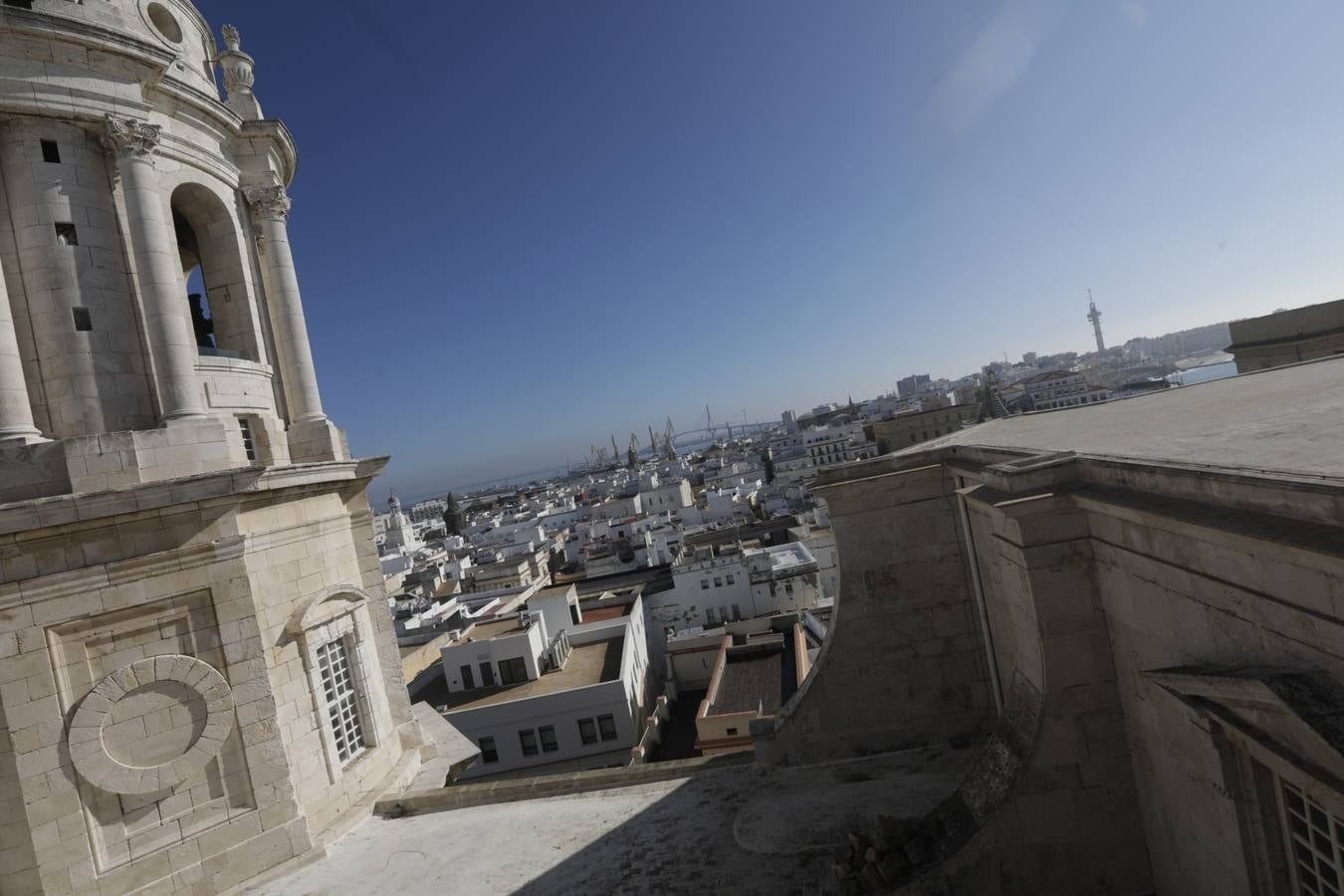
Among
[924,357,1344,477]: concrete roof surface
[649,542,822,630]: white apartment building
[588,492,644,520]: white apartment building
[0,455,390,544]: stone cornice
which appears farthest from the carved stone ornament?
[588,492,644,520]: white apartment building

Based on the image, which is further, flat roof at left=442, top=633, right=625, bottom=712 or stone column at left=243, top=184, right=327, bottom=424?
flat roof at left=442, top=633, right=625, bottom=712

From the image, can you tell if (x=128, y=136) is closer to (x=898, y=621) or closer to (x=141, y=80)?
(x=141, y=80)

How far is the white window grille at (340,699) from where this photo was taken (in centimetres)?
1097

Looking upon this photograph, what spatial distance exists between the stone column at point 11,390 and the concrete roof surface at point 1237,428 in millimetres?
12213

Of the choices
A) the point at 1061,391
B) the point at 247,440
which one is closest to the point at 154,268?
the point at 247,440

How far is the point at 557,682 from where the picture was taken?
2698 centimetres

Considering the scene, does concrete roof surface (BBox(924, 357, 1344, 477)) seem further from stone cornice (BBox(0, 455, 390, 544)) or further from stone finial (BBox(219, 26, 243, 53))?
stone finial (BBox(219, 26, 243, 53))

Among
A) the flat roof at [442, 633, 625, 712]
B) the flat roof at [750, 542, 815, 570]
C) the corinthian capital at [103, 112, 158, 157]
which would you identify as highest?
the corinthian capital at [103, 112, 158, 157]

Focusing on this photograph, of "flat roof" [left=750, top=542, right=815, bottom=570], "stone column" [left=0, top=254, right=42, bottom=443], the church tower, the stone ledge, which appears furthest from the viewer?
"flat roof" [left=750, top=542, right=815, bottom=570]

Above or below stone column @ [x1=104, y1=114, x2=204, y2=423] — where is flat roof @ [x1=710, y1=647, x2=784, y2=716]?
below

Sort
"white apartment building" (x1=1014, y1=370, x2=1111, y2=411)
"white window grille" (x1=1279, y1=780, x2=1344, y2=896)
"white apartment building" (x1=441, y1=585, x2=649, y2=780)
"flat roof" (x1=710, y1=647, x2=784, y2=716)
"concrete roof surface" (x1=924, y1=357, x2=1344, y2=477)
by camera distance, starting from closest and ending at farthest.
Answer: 1. "white window grille" (x1=1279, y1=780, x2=1344, y2=896)
2. "concrete roof surface" (x1=924, y1=357, x2=1344, y2=477)
3. "flat roof" (x1=710, y1=647, x2=784, y2=716)
4. "white apartment building" (x1=441, y1=585, x2=649, y2=780)
5. "white apartment building" (x1=1014, y1=370, x2=1111, y2=411)

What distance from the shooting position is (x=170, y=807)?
29.5ft

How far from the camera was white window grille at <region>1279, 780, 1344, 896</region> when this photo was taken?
4.20 metres

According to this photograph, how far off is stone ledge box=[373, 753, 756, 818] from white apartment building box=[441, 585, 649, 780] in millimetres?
14254
